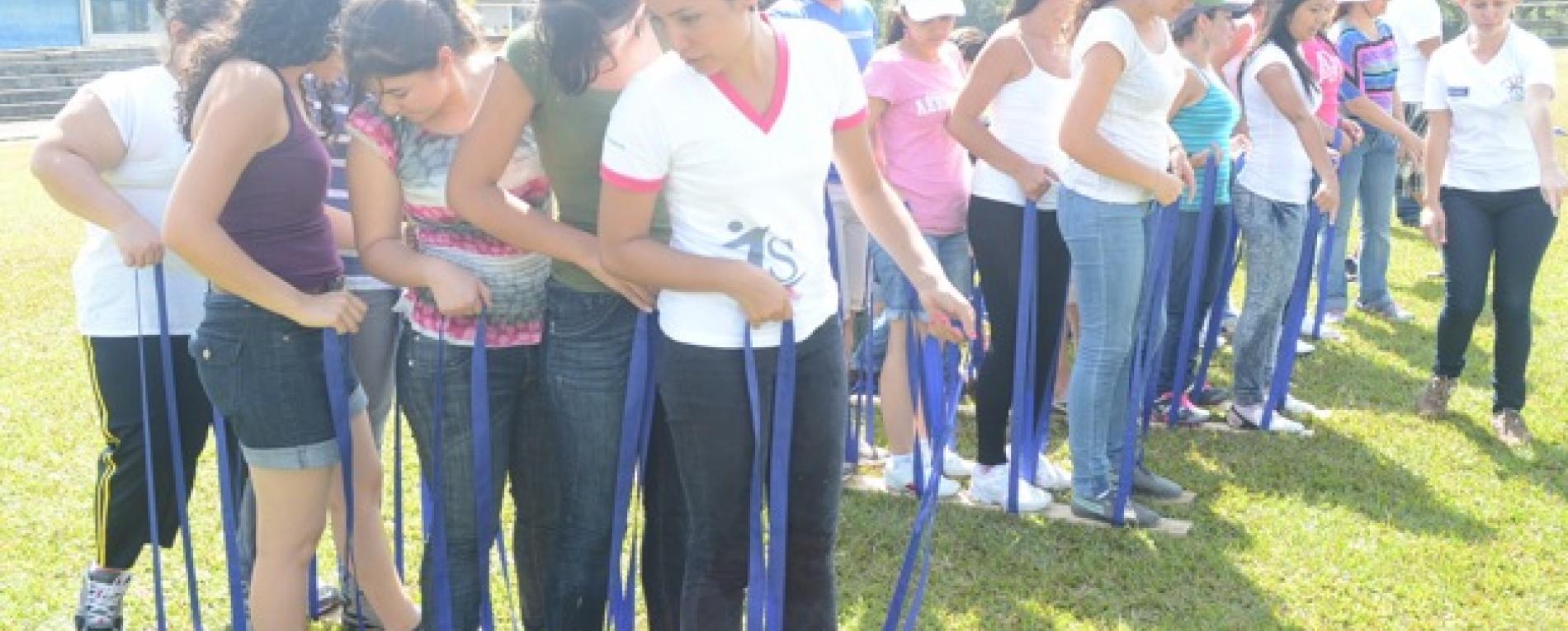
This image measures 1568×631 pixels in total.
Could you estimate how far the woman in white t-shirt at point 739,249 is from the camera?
2668 millimetres

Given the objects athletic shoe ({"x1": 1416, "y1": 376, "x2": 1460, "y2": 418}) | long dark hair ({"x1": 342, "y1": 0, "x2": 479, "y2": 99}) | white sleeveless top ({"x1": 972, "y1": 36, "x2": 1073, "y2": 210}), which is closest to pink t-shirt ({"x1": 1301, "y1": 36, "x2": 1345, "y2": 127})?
athletic shoe ({"x1": 1416, "y1": 376, "x2": 1460, "y2": 418})

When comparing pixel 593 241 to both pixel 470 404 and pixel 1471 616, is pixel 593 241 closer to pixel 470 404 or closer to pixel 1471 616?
pixel 470 404

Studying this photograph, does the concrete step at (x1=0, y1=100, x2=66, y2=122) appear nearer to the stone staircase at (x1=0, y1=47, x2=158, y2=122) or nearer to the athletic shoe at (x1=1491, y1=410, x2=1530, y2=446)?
the stone staircase at (x1=0, y1=47, x2=158, y2=122)

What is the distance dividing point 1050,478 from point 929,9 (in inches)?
63.8

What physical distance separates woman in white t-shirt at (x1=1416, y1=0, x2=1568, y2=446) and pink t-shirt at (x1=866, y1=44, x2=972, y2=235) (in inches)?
76.7

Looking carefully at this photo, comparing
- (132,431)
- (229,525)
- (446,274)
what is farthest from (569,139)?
(132,431)

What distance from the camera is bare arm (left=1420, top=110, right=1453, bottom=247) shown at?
5.66 m

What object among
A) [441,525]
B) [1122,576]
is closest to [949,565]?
[1122,576]

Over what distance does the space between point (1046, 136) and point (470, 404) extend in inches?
90.4

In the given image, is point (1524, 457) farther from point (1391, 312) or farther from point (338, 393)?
point (338, 393)

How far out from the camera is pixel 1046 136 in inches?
186

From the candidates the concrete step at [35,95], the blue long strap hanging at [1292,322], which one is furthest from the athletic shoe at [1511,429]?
the concrete step at [35,95]

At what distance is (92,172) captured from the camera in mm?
3330

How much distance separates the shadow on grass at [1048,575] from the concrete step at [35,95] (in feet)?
89.5
